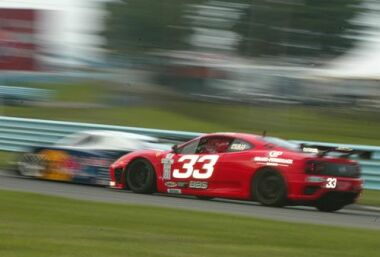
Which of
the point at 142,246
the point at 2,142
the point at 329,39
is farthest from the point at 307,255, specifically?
the point at 329,39

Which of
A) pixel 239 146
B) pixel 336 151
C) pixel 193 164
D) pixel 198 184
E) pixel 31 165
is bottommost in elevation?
pixel 31 165

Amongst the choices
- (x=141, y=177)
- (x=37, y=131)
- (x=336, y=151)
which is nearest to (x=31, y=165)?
(x=141, y=177)

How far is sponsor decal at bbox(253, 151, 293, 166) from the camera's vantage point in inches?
530

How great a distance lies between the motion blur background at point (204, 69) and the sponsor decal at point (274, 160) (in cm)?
1537

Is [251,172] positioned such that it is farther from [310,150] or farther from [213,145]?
[213,145]

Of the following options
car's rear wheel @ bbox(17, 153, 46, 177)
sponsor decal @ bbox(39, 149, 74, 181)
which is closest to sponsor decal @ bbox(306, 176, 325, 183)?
sponsor decal @ bbox(39, 149, 74, 181)

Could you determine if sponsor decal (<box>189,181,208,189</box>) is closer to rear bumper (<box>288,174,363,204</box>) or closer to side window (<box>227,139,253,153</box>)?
side window (<box>227,139,253,153</box>)

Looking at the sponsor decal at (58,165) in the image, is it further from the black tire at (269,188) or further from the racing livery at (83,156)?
the black tire at (269,188)

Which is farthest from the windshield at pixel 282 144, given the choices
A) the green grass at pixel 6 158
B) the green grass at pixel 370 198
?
the green grass at pixel 6 158

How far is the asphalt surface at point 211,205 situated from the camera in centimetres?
1194

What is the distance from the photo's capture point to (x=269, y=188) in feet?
44.8

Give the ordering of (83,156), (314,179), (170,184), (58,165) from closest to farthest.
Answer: (314,179)
(170,184)
(83,156)
(58,165)

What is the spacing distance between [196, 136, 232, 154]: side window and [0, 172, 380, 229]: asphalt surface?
78 centimetres

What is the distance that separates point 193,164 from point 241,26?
43.6m
